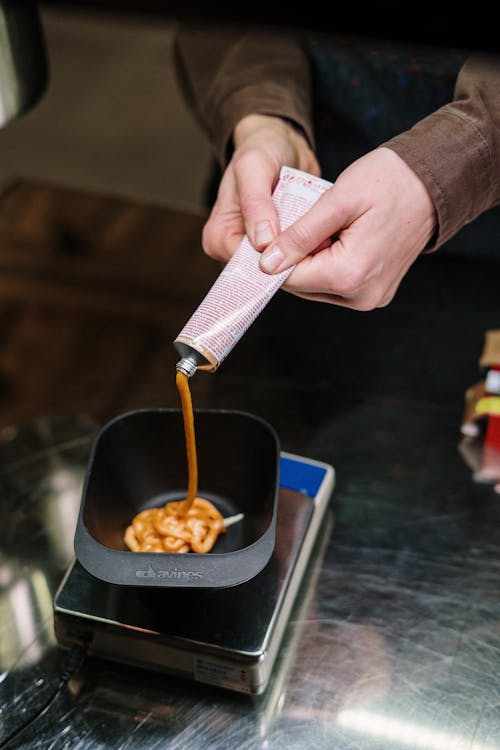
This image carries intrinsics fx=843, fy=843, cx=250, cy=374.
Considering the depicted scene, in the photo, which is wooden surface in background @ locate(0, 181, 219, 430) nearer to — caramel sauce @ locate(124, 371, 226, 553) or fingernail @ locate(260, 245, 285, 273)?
caramel sauce @ locate(124, 371, 226, 553)

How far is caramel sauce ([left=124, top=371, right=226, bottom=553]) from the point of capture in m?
0.90

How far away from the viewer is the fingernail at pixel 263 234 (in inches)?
32.9

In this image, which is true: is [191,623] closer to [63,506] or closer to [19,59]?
[63,506]

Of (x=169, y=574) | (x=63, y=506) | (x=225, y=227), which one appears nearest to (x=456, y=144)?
(x=225, y=227)

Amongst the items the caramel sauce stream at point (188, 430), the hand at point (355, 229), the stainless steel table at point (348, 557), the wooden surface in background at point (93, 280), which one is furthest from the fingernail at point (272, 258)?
the wooden surface in background at point (93, 280)

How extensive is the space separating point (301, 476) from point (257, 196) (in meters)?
0.36

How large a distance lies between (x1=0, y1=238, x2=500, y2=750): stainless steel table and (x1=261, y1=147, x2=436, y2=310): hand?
1.14 feet

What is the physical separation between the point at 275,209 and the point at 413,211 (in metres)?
0.14

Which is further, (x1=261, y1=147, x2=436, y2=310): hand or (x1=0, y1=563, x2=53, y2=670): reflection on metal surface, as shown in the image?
(x1=0, y1=563, x2=53, y2=670): reflection on metal surface

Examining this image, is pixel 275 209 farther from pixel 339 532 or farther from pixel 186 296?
pixel 186 296

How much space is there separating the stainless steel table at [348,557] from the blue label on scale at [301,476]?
6 centimetres

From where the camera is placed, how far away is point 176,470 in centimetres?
102

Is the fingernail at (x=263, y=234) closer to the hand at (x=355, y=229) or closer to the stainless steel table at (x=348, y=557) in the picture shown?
the hand at (x=355, y=229)

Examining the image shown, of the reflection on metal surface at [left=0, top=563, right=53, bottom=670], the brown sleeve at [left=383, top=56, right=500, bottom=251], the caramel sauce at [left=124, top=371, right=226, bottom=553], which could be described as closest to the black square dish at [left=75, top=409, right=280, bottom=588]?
the caramel sauce at [left=124, top=371, right=226, bottom=553]
